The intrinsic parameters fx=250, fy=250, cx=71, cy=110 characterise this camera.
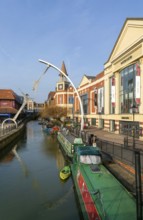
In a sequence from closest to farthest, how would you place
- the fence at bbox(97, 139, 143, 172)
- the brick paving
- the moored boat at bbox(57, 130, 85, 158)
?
the brick paving → the fence at bbox(97, 139, 143, 172) → the moored boat at bbox(57, 130, 85, 158)

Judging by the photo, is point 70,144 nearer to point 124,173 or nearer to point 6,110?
point 124,173

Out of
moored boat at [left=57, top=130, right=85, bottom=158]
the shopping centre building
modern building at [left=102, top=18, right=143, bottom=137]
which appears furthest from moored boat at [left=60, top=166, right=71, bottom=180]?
modern building at [left=102, top=18, right=143, bottom=137]

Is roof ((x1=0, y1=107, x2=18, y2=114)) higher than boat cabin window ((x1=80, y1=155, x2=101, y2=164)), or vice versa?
roof ((x1=0, y1=107, x2=18, y2=114))

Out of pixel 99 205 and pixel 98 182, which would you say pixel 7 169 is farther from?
pixel 99 205

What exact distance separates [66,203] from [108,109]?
34.1m

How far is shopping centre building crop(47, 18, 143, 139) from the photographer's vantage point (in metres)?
34.0

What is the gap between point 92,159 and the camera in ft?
56.4

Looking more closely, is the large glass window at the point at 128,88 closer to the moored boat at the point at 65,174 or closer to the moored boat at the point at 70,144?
the moored boat at the point at 70,144

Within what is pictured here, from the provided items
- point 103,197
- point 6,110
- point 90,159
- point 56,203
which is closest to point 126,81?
point 90,159

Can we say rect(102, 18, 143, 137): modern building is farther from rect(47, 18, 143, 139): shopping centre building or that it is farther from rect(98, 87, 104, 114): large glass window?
rect(98, 87, 104, 114): large glass window

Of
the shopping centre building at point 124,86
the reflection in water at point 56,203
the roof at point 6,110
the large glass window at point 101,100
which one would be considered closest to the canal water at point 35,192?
the reflection in water at point 56,203

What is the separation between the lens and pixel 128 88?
3859cm

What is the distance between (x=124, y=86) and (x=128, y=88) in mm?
1919

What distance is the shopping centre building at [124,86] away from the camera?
34.0 meters
